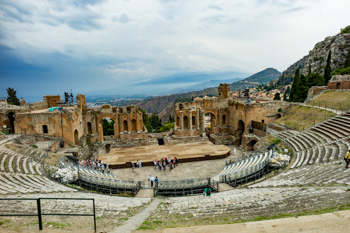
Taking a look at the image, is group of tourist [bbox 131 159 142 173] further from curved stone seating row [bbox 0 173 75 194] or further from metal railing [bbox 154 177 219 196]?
curved stone seating row [bbox 0 173 75 194]

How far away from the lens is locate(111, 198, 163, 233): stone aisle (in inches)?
241

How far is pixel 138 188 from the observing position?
50.6 ft

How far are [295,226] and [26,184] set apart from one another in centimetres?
1504

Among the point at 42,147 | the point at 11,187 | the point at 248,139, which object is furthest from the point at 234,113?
the point at 11,187

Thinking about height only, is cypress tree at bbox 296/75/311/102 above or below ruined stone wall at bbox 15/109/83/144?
above

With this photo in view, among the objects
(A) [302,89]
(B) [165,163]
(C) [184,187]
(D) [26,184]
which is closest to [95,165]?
(B) [165,163]

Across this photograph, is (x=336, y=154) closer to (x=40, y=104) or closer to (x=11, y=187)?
(x=11, y=187)

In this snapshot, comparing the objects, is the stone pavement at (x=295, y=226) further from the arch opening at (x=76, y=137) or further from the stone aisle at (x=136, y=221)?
the arch opening at (x=76, y=137)

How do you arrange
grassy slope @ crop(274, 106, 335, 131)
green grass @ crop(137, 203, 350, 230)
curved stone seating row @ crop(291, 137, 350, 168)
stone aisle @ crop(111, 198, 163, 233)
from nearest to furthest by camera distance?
stone aisle @ crop(111, 198, 163, 233), green grass @ crop(137, 203, 350, 230), curved stone seating row @ crop(291, 137, 350, 168), grassy slope @ crop(274, 106, 335, 131)

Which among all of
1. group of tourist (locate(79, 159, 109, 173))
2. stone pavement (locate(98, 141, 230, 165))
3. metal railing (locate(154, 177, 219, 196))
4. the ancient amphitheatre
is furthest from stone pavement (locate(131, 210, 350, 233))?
stone pavement (locate(98, 141, 230, 165))

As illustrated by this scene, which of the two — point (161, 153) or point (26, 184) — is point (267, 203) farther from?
point (161, 153)

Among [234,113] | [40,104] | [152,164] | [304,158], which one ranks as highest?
[40,104]

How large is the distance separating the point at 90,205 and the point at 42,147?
16.5 metres

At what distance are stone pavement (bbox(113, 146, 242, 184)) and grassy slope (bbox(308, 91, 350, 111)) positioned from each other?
56.8 ft
